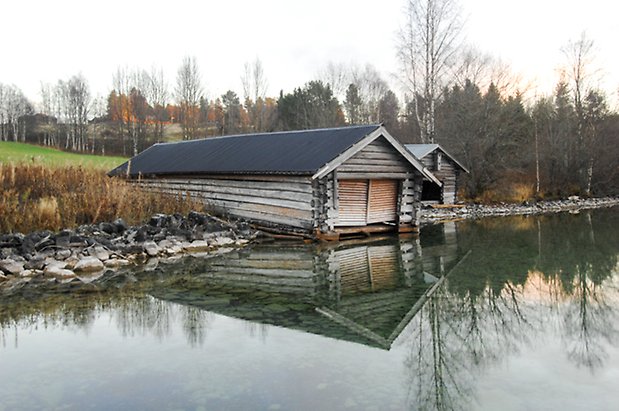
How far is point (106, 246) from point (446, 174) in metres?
19.1

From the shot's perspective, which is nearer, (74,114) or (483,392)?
(483,392)

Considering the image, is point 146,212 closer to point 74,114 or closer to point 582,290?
point 582,290

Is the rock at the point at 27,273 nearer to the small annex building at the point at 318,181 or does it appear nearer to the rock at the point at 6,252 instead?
the rock at the point at 6,252

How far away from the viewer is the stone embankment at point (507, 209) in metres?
22.6

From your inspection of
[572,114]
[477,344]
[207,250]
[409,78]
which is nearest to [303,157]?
[207,250]

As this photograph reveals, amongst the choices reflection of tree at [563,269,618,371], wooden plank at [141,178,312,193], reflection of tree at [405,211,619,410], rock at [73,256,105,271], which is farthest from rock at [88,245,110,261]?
reflection of tree at [563,269,618,371]

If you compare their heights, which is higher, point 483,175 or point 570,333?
point 483,175

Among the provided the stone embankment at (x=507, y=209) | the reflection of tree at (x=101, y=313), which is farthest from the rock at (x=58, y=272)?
the stone embankment at (x=507, y=209)

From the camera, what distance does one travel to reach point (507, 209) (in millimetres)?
25234

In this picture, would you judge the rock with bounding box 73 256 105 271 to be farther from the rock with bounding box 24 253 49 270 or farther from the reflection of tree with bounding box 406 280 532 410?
the reflection of tree with bounding box 406 280 532 410

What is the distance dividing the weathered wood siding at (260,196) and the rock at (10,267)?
6.72m

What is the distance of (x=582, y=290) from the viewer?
29.2ft

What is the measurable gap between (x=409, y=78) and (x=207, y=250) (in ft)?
66.5

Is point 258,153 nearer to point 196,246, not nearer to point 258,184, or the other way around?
point 258,184
